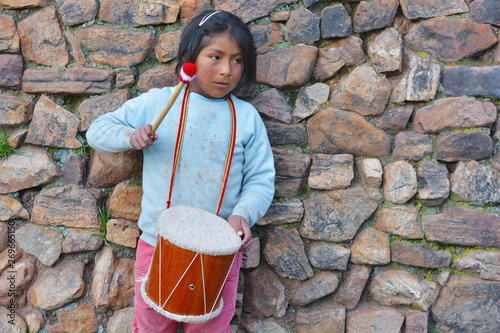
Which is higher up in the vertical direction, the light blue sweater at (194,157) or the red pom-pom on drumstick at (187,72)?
the red pom-pom on drumstick at (187,72)

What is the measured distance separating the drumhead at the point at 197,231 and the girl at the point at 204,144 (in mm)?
145

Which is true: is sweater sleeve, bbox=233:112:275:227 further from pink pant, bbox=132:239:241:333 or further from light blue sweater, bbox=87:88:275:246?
pink pant, bbox=132:239:241:333

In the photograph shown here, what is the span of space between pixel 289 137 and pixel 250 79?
0.33 meters

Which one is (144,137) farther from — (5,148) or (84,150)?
(5,148)

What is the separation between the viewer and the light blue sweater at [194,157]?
1694 millimetres

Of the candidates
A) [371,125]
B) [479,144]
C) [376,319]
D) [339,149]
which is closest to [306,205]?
[339,149]

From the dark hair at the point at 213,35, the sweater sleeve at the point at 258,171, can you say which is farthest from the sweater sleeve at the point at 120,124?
the sweater sleeve at the point at 258,171

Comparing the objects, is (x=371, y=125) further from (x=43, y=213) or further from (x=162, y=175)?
(x=43, y=213)

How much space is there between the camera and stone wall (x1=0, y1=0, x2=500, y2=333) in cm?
189

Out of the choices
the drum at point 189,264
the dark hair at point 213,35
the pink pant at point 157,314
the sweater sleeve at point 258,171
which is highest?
the dark hair at point 213,35

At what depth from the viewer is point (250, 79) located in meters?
1.86

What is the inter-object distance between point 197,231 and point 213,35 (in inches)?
30.4

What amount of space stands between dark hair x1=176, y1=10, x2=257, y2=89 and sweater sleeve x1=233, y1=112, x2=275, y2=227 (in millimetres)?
282

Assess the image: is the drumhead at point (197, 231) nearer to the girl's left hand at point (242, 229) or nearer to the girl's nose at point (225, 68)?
the girl's left hand at point (242, 229)
